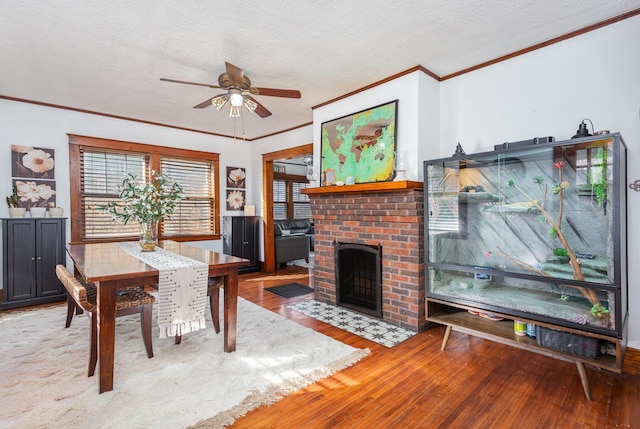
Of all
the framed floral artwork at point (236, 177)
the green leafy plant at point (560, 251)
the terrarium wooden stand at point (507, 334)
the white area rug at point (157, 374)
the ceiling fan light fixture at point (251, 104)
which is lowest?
the white area rug at point (157, 374)

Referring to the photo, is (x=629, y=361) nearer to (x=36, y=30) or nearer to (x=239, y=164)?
(x=36, y=30)

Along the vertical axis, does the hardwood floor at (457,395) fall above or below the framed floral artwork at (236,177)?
below

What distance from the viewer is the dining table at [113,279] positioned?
2.05 meters

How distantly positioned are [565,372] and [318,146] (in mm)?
3280

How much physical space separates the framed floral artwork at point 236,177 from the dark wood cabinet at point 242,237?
0.68m

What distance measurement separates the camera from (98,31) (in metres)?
→ 2.47

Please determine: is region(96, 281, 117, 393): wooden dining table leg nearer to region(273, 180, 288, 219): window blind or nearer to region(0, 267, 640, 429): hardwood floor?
region(0, 267, 640, 429): hardwood floor

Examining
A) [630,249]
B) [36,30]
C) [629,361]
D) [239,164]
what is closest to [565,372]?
[629,361]

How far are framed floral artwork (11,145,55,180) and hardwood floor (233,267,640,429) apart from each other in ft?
14.1

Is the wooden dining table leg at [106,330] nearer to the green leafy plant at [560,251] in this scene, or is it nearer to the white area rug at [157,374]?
the white area rug at [157,374]

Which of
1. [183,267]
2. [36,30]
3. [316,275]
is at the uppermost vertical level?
[36,30]

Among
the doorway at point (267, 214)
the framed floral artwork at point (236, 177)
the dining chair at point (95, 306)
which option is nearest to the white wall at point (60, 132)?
the framed floral artwork at point (236, 177)

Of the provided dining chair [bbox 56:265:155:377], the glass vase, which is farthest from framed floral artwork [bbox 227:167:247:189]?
dining chair [bbox 56:265:155:377]

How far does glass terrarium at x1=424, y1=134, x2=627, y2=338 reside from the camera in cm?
204
